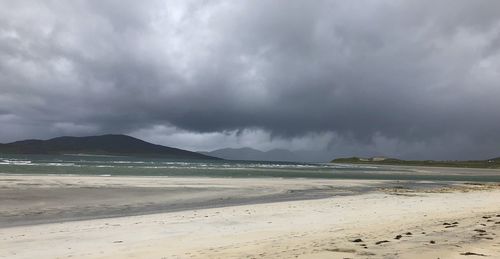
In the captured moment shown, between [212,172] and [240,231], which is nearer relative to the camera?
[240,231]

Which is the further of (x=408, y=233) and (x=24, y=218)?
(x=24, y=218)

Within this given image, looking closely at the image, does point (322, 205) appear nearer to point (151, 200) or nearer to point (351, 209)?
point (351, 209)

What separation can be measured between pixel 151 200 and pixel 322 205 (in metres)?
10.3

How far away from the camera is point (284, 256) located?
9.23 m

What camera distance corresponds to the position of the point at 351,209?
2044 cm

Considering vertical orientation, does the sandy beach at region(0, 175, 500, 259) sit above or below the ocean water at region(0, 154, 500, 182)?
below

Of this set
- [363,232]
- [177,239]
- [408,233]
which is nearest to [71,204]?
[177,239]

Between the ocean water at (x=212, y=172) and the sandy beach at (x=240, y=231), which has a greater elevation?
the ocean water at (x=212, y=172)

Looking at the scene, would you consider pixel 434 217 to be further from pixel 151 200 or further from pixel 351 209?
pixel 151 200

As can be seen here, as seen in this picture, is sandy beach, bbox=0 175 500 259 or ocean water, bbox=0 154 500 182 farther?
ocean water, bbox=0 154 500 182

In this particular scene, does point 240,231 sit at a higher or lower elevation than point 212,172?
lower

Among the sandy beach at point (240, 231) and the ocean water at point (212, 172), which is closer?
the sandy beach at point (240, 231)

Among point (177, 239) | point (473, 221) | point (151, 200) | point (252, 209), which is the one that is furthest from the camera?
point (151, 200)

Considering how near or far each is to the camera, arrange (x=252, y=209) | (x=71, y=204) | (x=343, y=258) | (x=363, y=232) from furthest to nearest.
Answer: (x=71, y=204) → (x=252, y=209) → (x=363, y=232) → (x=343, y=258)
